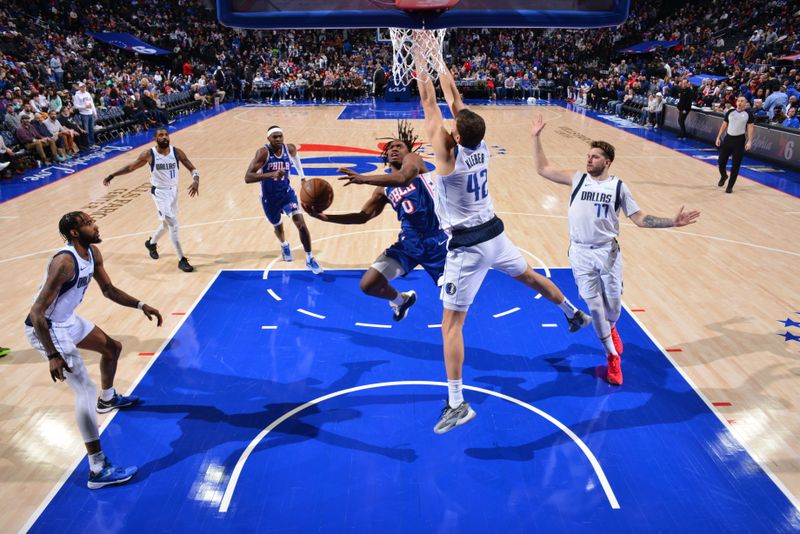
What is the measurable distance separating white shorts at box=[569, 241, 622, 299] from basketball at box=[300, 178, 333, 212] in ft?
6.75

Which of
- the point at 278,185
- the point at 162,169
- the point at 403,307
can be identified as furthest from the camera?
the point at 162,169

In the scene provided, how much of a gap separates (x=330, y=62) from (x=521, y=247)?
88.7 ft

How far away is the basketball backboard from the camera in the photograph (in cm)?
588

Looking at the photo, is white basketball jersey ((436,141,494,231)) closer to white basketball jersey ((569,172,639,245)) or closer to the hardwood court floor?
white basketball jersey ((569,172,639,245))

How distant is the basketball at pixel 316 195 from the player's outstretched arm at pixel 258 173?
2.19 m

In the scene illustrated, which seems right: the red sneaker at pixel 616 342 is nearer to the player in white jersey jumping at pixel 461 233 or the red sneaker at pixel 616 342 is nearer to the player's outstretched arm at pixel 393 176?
the player in white jersey jumping at pixel 461 233

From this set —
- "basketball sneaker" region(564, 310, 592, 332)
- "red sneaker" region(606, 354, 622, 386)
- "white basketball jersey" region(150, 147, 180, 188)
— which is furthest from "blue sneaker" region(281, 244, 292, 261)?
"red sneaker" region(606, 354, 622, 386)

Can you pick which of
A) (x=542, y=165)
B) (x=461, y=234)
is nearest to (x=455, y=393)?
(x=461, y=234)

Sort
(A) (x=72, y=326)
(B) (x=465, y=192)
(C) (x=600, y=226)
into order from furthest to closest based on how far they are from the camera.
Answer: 1. (C) (x=600, y=226)
2. (B) (x=465, y=192)
3. (A) (x=72, y=326)

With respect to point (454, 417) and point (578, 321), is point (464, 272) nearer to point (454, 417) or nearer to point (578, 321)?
point (454, 417)

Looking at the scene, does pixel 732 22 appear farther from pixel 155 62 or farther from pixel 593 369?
pixel 593 369

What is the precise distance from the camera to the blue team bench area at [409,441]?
3.74m

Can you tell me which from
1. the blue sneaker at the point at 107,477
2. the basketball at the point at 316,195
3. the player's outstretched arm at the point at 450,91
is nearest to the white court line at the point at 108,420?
the blue sneaker at the point at 107,477

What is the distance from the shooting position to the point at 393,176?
13.9 feet
